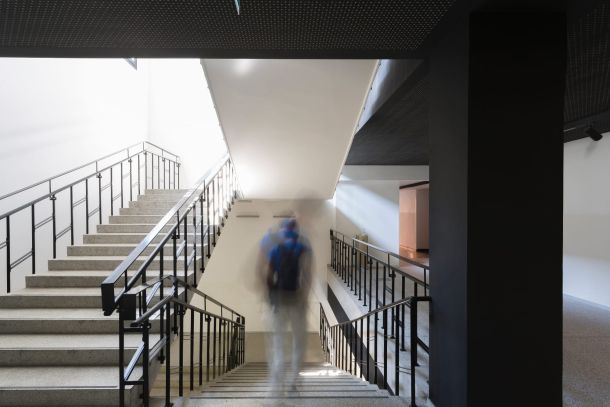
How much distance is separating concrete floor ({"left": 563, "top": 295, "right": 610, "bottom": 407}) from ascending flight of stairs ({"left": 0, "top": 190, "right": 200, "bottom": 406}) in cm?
333

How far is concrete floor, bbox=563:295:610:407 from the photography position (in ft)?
8.64

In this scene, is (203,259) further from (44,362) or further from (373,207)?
(373,207)

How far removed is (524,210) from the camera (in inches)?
74.3

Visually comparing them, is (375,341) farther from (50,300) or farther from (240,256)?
(240,256)

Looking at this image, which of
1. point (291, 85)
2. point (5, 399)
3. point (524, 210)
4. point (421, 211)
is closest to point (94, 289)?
point (5, 399)

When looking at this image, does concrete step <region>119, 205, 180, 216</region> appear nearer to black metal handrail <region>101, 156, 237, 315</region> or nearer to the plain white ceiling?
black metal handrail <region>101, 156, 237, 315</region>

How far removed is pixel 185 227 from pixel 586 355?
422cm

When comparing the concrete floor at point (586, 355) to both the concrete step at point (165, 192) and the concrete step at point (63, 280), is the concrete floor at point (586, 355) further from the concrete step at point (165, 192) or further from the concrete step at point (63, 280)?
the concrete step at point (165, 192)

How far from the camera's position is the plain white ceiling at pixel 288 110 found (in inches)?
138

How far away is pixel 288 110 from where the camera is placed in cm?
410

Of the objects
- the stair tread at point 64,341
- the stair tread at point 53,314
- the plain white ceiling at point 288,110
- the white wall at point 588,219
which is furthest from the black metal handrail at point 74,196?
the white wall at point 588,219

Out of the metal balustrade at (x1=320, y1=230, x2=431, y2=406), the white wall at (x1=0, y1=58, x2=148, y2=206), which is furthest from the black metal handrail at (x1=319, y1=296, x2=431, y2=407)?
the white wall at (x1=0, y1=58, x2=148, y2=206)

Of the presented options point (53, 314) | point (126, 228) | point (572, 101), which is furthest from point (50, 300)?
point (572, 101)

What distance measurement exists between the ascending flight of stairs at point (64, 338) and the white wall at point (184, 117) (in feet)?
14.8
